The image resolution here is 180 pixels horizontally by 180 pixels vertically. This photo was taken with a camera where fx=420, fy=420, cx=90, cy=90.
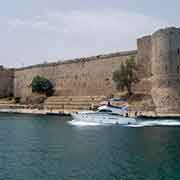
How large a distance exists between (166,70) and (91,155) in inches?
730

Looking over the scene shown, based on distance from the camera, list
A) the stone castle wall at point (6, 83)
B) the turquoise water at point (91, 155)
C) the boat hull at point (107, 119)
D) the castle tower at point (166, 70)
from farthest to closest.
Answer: the stone castle wall at point (6, 83)
the castle tower at point (166, 70)
the boat hull at point (107, 119)
the turquoise water at point (91, 155)

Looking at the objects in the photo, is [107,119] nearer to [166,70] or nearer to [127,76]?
[166,70]

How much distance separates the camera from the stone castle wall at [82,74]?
41.4m

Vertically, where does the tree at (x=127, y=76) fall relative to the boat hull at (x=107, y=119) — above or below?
above

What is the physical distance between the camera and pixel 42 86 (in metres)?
48.3

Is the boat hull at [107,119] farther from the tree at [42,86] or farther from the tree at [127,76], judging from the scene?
the tree at [42,86]

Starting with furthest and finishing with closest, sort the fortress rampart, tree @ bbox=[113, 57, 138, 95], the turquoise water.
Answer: tree @ bbox=[113, 57, 138, 95] → the fortress rampart → the turquoise water

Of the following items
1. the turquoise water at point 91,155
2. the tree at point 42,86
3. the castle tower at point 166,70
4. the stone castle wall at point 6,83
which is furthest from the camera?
the stone castle wall at point 6,83

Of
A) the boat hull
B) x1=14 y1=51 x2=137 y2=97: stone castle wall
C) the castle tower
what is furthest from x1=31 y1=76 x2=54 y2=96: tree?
the boat hull

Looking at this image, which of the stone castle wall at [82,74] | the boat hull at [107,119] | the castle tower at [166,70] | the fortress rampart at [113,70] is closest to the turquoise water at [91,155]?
the boat hull at [107,119]

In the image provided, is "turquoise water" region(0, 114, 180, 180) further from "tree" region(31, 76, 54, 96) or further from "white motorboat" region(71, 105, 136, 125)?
"tree" region(31, 76, 54, 96)

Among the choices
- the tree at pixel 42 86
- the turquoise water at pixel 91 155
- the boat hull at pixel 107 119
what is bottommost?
the turquoise water at pixel 91 155

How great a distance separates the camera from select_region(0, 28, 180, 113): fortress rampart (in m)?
32.5

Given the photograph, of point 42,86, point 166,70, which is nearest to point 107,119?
point 166,70
